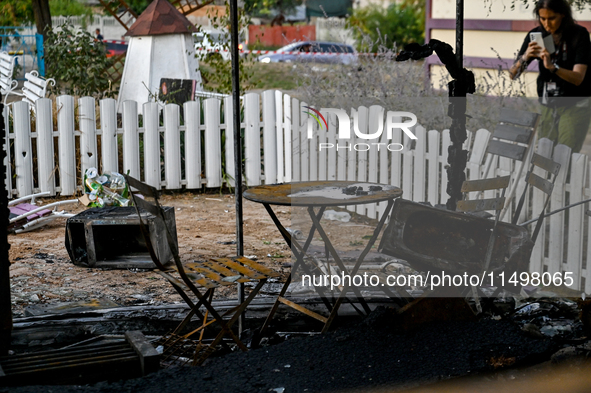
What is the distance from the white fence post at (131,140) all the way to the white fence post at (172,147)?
35cm

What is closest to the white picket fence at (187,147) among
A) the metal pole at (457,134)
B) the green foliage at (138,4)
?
the metal pole at (457,134)

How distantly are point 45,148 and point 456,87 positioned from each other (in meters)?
5.76

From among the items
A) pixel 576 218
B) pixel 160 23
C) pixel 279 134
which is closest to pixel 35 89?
pixel 160 23

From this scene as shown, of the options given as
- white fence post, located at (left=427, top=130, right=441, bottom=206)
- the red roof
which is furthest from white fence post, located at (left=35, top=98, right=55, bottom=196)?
white fence post, located at (left=427, top=130, right=441, bottom=206)

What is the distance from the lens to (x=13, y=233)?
7000mm

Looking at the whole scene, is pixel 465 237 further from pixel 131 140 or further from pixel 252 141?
pixel 131 140

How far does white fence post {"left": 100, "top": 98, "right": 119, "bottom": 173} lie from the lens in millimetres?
8727

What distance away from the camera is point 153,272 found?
575 cm

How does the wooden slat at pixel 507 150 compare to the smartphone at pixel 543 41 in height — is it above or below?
below

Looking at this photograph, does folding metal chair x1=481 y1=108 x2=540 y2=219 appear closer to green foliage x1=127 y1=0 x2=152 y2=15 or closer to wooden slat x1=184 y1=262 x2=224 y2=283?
wooden slat x1=184 y1=262 x2=224 y2=283

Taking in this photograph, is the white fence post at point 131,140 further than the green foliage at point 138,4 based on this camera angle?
No

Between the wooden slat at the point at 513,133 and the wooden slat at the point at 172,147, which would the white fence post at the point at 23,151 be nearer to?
the wooden slat at the point at 172,147

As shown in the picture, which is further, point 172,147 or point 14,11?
point 14,11

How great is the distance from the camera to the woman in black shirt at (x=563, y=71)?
5.59 metres
